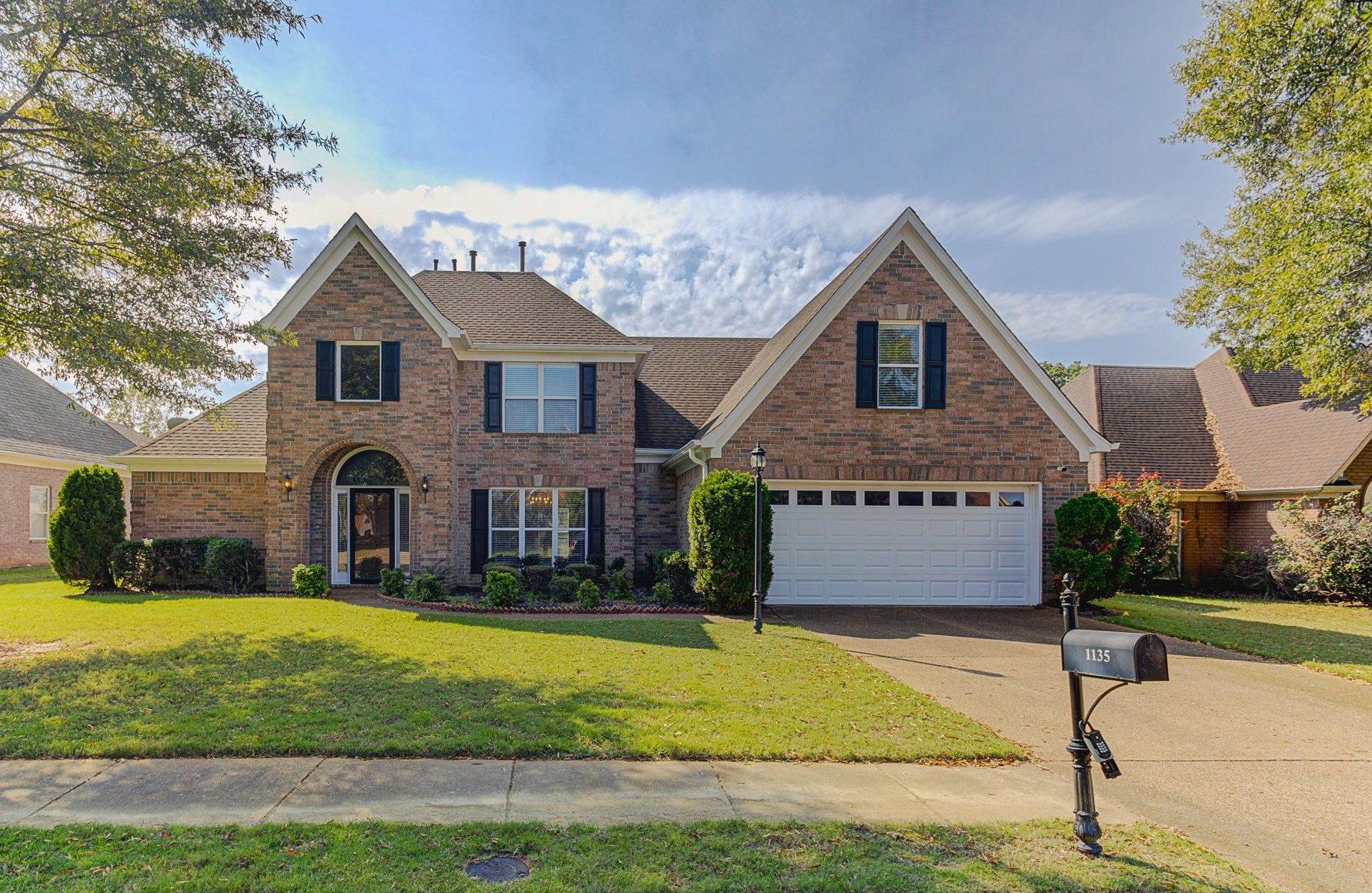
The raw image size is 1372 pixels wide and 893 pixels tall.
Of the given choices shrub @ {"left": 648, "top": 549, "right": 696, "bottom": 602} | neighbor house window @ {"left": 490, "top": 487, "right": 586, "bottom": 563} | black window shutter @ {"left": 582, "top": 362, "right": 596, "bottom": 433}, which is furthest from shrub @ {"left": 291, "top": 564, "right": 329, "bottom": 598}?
shrub @ {"left": 648, "top": 549, "right": 696, "bottom": 602}

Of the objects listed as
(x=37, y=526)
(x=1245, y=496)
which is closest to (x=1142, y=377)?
(x=1245, y=496)

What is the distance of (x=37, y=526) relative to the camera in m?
22.2

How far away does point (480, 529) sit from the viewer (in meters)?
15.9

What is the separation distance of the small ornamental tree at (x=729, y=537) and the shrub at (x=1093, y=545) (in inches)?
223

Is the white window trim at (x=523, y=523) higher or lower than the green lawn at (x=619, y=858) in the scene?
higher

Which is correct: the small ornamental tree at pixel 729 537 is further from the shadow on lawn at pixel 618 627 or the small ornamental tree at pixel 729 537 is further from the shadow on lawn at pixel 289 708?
the shadow on lawn at pixel 289 708

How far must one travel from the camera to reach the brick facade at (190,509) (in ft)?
51.3

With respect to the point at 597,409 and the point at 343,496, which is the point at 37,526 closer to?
the point at 343,496

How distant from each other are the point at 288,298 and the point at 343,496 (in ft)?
14.2

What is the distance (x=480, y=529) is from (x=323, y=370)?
4.71 meters

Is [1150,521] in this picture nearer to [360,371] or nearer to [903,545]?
[903,545]

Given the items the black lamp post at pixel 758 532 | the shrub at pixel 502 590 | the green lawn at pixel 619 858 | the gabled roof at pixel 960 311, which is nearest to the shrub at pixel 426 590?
the shrub at pixel 502 590

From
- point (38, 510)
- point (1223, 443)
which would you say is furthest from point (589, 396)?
point (38, 510)

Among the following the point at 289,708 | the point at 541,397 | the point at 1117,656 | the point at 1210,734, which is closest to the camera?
the point at 1117,656
